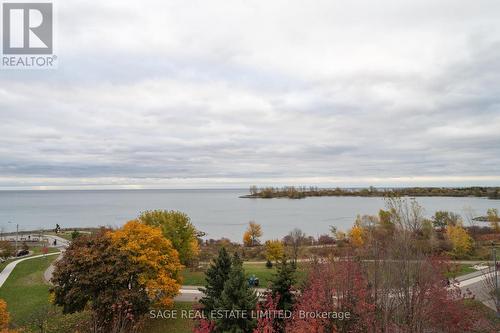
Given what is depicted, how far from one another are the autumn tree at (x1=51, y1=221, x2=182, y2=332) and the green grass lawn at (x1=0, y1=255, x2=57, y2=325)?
19.1ft

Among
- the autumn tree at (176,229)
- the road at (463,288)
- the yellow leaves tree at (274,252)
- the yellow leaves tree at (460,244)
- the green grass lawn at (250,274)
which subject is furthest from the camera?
the yellow leaves tree at (460,244)

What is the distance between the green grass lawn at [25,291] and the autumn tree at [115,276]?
5.82 meters

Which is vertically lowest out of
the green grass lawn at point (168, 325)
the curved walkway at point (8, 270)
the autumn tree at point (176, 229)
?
the green grass lawn at point (168, 325)

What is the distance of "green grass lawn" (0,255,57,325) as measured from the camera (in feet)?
85.4

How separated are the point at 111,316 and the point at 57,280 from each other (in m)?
3.94

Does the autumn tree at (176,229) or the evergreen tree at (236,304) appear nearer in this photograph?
the evergreen tree at (236,304)

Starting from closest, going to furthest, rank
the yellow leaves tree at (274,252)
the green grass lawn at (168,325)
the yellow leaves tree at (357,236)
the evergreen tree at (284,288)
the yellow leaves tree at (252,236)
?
the evergreen tree at (284,288) → the green grass lawn at (168,325) → the yellow leaves tree at (274,252) → the yellow leaves tree at (357,236) → the yellow leaves tree at (252,236)

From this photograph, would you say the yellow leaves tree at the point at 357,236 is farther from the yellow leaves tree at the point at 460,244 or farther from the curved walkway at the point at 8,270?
the curved walkway at the point at 8,270

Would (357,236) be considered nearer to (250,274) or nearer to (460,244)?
(460,244)

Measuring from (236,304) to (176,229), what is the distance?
15.9m

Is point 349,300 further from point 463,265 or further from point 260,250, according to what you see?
point 260,250

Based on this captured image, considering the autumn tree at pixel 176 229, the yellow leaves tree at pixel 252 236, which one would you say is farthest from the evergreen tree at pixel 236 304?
the yellow leaves tree at pixel 252 236

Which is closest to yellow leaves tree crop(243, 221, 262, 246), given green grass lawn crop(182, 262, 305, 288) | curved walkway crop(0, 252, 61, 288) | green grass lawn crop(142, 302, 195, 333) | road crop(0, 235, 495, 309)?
green grass lawn crop(182, 262, 305, 288)

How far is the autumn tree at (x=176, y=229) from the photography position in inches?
1261
